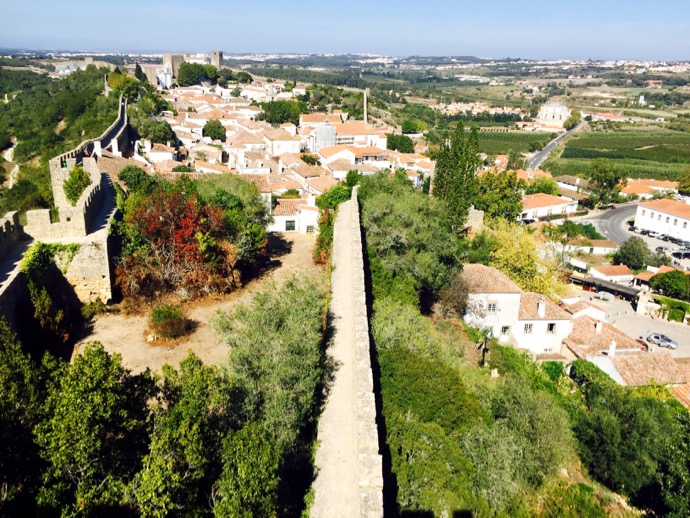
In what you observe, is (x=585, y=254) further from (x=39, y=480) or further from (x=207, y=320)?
(x=39, y=480)

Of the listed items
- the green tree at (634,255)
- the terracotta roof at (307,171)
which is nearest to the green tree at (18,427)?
the terracotta roof at (307,171)

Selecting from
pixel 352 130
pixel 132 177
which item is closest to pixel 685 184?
pixel 352 130

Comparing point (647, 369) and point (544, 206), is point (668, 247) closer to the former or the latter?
point (544, 206)

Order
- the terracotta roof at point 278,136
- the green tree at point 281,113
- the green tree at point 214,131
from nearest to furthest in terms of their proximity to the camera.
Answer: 1. the terracotta roof at point 278,136
2. the green tree at point 214,131
3. the green tree at point 281,113

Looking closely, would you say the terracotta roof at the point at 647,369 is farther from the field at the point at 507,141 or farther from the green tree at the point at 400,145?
the field at the point at 507,141

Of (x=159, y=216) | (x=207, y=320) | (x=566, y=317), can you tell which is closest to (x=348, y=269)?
(x=207, y=320)

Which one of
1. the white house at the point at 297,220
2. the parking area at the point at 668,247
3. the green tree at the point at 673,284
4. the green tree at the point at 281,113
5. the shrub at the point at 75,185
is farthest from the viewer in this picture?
the green tree at the point at 281,113

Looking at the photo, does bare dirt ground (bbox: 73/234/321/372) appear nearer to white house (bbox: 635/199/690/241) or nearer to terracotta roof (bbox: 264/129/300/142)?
terracotta roof (bbox: 264/129/300/142)
